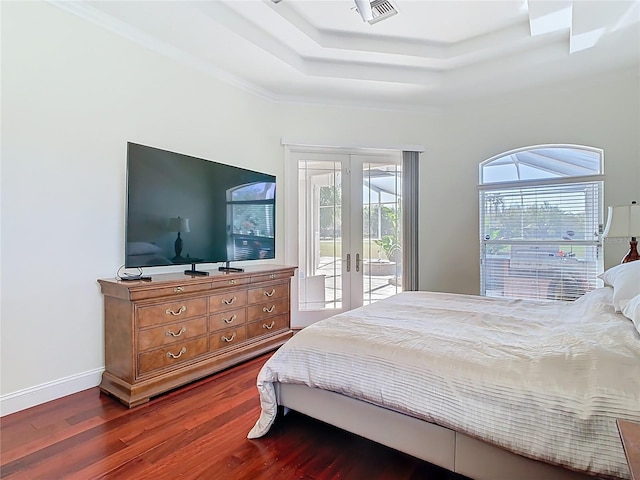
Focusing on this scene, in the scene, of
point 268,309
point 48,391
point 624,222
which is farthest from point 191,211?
point 624,222

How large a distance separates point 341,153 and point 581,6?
257 cm

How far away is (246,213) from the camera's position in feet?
11.8

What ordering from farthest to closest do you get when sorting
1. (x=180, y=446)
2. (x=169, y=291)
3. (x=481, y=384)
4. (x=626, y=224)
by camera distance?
(x=626, y=224), (x=169, y=291), (x=180, y=446), (x=481, y=384)

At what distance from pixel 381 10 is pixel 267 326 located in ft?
9.76

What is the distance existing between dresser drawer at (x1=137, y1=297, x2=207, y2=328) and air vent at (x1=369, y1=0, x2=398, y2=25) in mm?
2711

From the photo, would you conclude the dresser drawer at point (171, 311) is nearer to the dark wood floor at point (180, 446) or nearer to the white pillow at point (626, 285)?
the dark wood floor at point (180, 446)

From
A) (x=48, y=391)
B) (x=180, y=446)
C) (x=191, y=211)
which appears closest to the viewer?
(x=180, y=446)

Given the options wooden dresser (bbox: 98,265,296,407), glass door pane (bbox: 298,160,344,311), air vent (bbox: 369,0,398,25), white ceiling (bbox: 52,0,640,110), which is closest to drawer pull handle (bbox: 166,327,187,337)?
wooden dresser (bbox: 98,265,296,407)

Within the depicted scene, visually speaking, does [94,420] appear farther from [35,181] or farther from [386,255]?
[386,255]

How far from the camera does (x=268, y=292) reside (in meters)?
3.52

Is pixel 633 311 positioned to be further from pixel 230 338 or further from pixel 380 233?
pixel 380 233

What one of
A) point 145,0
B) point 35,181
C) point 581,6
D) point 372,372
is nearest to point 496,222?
point 581,6

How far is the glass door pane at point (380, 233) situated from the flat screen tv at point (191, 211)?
50.7 inches

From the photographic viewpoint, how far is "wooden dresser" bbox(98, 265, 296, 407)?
2.45m
